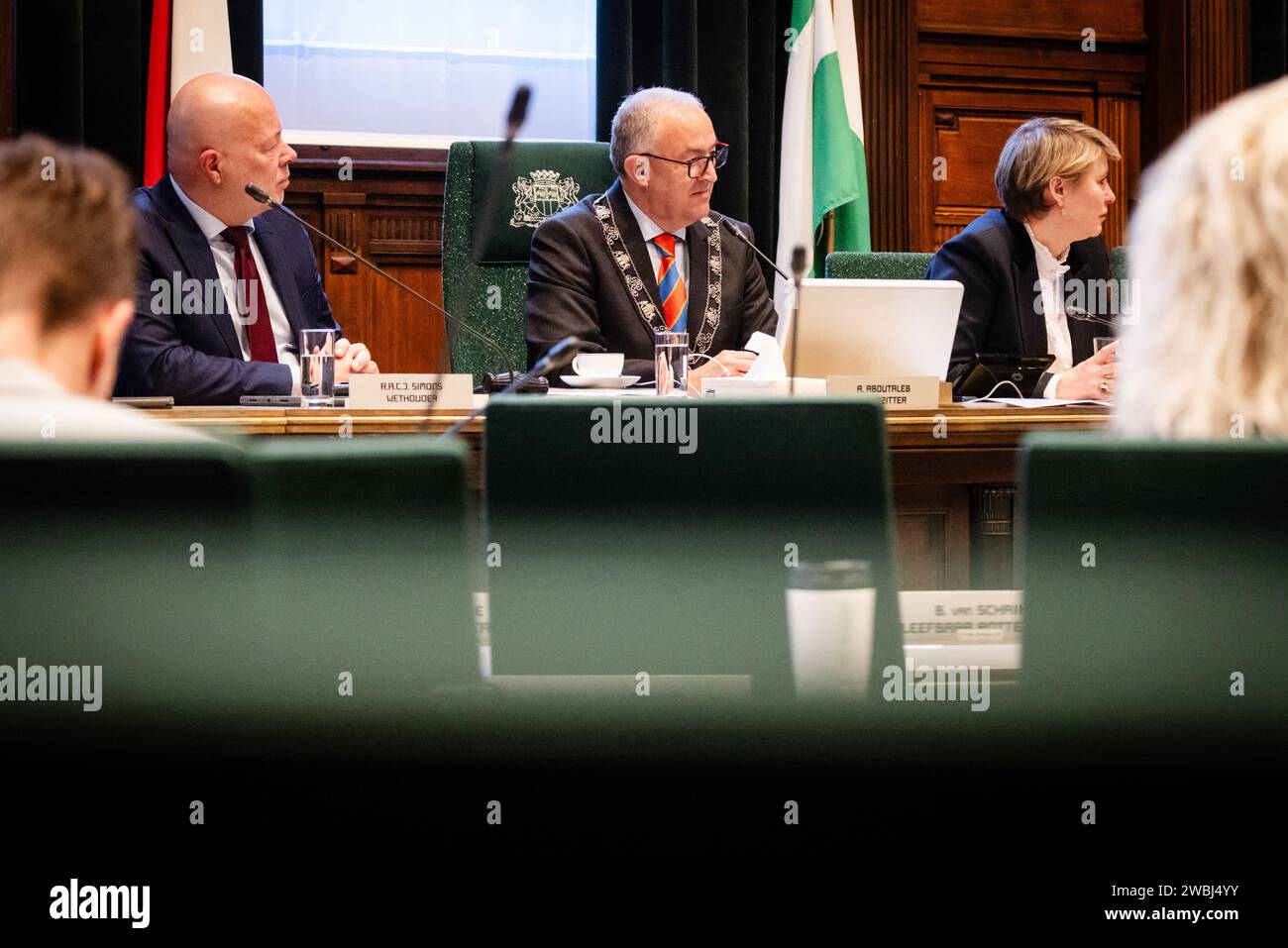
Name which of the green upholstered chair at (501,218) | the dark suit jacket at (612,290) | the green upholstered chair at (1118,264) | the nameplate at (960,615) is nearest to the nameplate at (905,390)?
the nameplate at (960,615)

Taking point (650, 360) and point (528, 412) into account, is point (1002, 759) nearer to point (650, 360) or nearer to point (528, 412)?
point (528, 412)

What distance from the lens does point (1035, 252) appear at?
139 inches

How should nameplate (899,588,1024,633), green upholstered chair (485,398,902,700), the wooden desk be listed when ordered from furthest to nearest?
the wooden desk < nameplate (899,588,1024,633) < green upholstered chair (485,398,902,700)

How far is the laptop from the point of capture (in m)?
2.31

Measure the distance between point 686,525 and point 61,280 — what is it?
1.75 ft

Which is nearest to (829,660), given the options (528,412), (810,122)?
(528,412)

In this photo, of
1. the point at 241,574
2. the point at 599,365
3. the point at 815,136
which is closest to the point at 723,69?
the point at 815,136

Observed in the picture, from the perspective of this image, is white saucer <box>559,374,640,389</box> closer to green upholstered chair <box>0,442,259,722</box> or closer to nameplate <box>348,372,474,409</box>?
nameplate <box>348,372,474,409</box>

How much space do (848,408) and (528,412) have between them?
262 millimetres

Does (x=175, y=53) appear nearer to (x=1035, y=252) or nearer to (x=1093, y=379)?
(x=1035, y=252)

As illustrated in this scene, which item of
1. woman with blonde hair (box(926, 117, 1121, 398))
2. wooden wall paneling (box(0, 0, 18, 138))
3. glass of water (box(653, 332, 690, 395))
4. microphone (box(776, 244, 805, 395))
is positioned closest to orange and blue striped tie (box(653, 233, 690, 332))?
woman with blonde hair (box(926, 117, 1121, 398))

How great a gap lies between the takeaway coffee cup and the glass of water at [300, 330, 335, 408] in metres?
1.43

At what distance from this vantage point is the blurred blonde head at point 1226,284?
1040 mm

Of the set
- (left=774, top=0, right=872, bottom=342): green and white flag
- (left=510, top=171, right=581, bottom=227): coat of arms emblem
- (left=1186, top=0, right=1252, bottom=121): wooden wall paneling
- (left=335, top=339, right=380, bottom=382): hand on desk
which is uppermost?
(left=1186, top=0, right=1252, bottom=121): wooden wall paneling
